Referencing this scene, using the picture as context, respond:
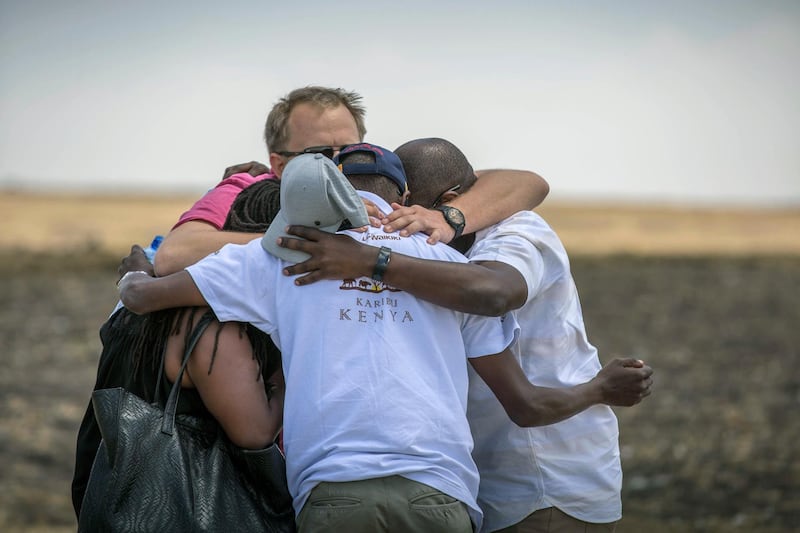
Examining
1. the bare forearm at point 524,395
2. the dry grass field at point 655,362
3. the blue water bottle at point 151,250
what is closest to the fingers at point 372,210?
the bare forearm at point 524,395

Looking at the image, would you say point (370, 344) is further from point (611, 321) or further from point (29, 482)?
point (611, 321)

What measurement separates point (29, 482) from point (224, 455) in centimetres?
936

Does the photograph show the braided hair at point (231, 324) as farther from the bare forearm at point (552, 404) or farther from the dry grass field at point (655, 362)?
the dry grass field at point (655, 362)

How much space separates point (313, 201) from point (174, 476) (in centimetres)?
89

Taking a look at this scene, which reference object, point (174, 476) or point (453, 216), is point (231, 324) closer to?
point (174, 476)

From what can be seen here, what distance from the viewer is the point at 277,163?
4047 mm

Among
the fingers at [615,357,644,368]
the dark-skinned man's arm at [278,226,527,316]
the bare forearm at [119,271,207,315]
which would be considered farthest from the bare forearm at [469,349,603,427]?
the bare forearm at [119,271,207,315]

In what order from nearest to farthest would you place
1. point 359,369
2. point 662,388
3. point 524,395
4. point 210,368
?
1. point 359,369
2. point 210,368
3. point 524,395
4. point 662,388

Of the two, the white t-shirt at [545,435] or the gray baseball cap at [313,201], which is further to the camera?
the white t-shirt at [545,435]

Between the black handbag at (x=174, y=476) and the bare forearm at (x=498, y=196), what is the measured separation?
0.95m

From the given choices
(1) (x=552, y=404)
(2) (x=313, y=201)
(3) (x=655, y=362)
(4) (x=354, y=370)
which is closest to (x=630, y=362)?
(1) (x=552, y=404)

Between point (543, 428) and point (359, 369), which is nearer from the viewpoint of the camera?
point (359, 369)

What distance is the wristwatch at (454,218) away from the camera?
3.50 m

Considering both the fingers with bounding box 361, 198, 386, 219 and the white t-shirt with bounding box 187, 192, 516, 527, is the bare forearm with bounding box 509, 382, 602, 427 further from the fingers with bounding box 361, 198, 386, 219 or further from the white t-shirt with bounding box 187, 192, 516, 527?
the fingers with bounding box 361, 198, 386, 219
